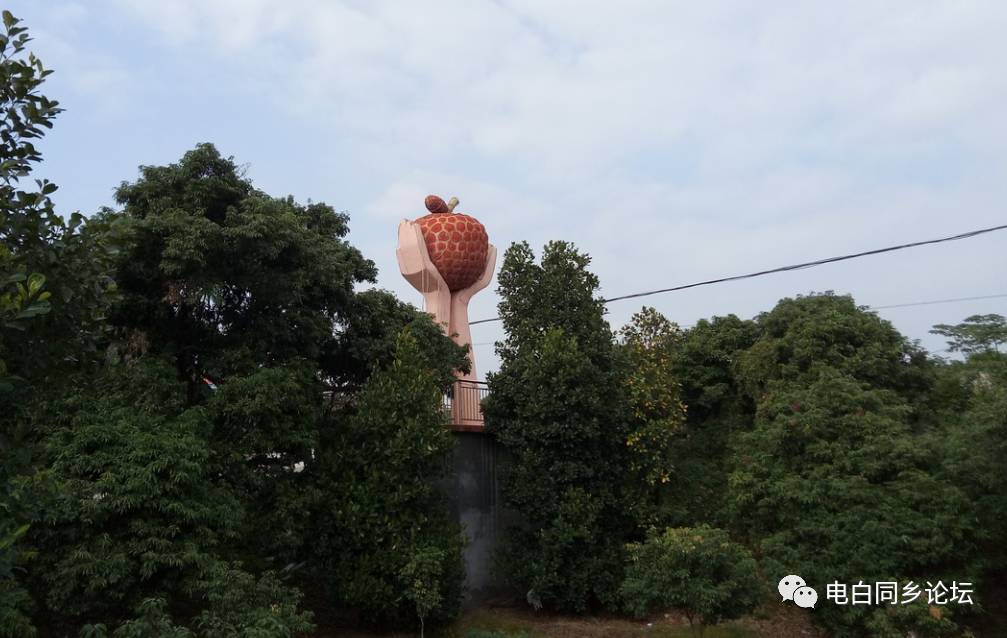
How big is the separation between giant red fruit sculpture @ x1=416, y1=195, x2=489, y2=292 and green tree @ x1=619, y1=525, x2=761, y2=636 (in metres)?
6.04

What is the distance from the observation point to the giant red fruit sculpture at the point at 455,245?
12688 millimetres

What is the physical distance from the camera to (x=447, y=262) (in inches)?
500

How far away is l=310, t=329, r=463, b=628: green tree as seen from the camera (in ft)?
29.3

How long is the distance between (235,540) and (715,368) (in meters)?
9.56

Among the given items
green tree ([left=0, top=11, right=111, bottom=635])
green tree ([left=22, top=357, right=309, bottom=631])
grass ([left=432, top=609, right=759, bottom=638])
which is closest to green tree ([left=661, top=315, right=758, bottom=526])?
grass ([left=432, top=609, right=759, bottom=638])

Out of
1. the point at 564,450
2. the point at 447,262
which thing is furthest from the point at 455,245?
the point at 564,450

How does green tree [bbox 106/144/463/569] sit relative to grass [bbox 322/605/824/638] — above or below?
above

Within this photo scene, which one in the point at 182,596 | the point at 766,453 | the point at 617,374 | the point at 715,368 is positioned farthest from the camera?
the point at 715,368

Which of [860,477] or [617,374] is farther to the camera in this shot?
[617,374]

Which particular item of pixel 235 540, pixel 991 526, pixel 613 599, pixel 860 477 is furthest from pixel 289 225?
pixel 991 526

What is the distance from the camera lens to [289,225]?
8.49 meters

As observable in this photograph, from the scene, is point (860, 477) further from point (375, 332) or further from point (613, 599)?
point (375, 332)

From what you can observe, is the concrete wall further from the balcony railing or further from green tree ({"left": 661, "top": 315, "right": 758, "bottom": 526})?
green tree ({"left": 661, "top": 315, "right": 758, "bottom": 526})

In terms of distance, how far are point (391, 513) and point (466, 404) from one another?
3.25 meters
